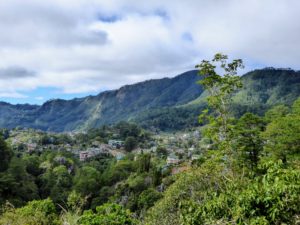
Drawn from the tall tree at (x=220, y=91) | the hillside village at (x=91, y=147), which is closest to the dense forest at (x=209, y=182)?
the tall tree at (x=220, y=91)

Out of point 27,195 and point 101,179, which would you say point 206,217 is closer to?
point 27,195

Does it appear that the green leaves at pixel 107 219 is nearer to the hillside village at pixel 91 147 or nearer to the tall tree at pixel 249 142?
the tall tree at pixel 249 142

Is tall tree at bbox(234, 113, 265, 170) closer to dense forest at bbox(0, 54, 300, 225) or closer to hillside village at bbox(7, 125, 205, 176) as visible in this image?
dense forest at bbox(0, 54, 300, 225)

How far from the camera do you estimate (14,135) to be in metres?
126

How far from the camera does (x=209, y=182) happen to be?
1919 cm

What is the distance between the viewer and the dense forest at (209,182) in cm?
683

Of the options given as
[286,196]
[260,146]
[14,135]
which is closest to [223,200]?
[286,196]

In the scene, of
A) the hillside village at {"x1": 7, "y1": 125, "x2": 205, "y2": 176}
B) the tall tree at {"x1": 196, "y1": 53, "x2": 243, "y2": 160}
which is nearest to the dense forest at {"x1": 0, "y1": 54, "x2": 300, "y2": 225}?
the tall tree at {"x1": 196, "y1": 53, "x2": 243, "y2": 160}

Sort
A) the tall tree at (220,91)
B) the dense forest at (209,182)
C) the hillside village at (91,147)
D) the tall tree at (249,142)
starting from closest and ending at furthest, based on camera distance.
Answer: the dense forest at (209,182) < the tall tree at (220,91) < the tall tree at (249,142) < the hillside village at (91,147)

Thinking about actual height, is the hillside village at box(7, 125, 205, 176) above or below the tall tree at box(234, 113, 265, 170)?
below

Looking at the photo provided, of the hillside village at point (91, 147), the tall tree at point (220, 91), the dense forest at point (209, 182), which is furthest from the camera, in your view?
the hillside village at point (91, 147)

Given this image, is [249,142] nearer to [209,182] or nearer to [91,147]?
[209,182]

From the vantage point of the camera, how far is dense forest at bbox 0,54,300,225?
22.4ft

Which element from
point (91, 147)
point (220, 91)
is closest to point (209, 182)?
point (220, 91)
